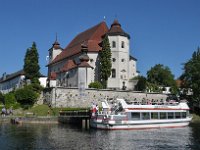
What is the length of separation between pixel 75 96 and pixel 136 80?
19.9m

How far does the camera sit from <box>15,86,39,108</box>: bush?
7131 cm

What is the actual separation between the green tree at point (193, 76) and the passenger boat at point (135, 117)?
2529 centimetres

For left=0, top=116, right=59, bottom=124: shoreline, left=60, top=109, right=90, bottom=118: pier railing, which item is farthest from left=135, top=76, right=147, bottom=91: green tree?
left=0, top=116, right=59, bottom=124: shoreline

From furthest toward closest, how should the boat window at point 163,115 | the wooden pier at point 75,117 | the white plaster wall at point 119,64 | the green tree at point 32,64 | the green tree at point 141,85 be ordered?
the green tree at point 141,85 < the white plaster wall at point 119,64 < the green tree at point 32,64 < the wooden pier at point 75,117 < the boat window at point 163,115

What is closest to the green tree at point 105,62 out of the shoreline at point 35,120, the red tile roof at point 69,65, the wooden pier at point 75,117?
the red tile roof at point 69,65

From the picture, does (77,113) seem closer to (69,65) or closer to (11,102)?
(11,102)

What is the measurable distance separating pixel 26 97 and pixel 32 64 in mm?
11850

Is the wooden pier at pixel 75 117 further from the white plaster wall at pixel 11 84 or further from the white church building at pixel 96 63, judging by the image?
the white plaster wall at pixel 11 84

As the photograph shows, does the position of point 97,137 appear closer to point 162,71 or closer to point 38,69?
point 38,69

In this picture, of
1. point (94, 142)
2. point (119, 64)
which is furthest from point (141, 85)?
point (94, 142)

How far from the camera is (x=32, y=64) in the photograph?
80438 millimetres

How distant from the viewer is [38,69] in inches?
3231

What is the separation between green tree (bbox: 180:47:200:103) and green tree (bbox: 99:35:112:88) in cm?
2072

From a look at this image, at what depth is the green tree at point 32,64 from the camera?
264 feet
